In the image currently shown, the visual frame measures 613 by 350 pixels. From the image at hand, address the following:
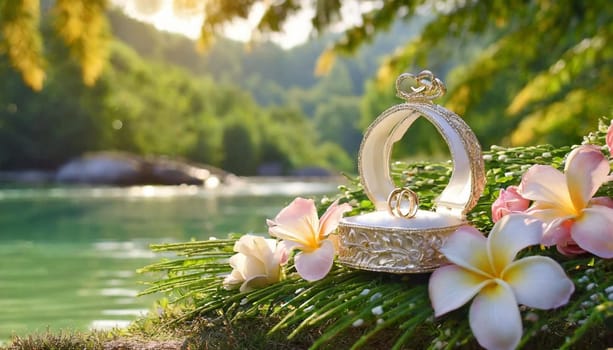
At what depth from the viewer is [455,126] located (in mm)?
990

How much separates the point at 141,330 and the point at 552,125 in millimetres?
4021

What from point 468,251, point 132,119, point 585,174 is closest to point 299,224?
point 468,251

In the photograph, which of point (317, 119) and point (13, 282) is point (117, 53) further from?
point (13, 282)

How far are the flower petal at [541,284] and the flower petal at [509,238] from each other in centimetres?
2

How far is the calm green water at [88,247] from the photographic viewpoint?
173cm

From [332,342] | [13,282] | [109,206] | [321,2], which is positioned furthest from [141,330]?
[109,206]

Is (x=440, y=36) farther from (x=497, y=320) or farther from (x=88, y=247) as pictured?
(x=497, y=320)

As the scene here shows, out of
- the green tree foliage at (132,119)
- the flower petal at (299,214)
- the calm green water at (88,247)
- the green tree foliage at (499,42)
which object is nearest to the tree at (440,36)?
the green tree foliage at (499,42)

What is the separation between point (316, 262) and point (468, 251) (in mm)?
210

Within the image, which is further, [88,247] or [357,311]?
[88,247]

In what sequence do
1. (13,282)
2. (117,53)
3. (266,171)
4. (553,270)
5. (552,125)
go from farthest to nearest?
(266,171)
(117,53)
(552,125)
(13,282)
(553,270)

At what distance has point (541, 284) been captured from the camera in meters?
0.80

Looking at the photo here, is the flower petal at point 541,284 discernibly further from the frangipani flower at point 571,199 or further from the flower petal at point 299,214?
the flower petal at point 299,214

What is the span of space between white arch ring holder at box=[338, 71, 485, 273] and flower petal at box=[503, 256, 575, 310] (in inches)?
5.3
